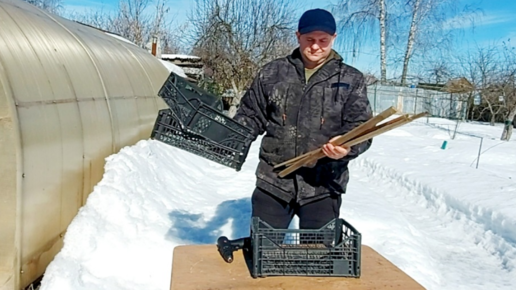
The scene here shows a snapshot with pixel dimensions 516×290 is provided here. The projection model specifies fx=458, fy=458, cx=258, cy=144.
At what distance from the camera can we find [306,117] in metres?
2.33

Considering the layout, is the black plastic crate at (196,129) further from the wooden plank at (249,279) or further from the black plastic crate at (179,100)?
the wooden plank at (249,279)

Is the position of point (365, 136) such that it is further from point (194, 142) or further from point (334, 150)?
point (194, 142)

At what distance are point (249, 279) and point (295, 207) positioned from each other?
2.39 feet

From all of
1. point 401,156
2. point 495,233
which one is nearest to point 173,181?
point 495,233

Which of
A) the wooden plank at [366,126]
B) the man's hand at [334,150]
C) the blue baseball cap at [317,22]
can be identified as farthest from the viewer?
the blue baseball cap at [317,22]

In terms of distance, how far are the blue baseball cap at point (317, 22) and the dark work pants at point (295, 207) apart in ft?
2.83

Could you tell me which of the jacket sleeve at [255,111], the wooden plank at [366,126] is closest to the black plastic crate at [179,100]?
the jacket sleeve at [255,111]

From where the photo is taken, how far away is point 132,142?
20.5ft

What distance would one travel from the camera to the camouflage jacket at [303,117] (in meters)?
2.33

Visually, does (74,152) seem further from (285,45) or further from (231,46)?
(285,45)

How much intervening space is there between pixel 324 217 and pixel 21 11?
10.7 ft

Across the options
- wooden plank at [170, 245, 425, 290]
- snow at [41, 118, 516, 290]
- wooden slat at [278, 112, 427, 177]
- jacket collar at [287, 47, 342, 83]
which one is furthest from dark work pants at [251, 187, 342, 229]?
snow at [41, 118, 516, 290]

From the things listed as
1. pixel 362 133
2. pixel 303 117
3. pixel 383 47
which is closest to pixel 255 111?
pixel 303 117

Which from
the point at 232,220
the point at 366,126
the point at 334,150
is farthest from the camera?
the point at 232,220
